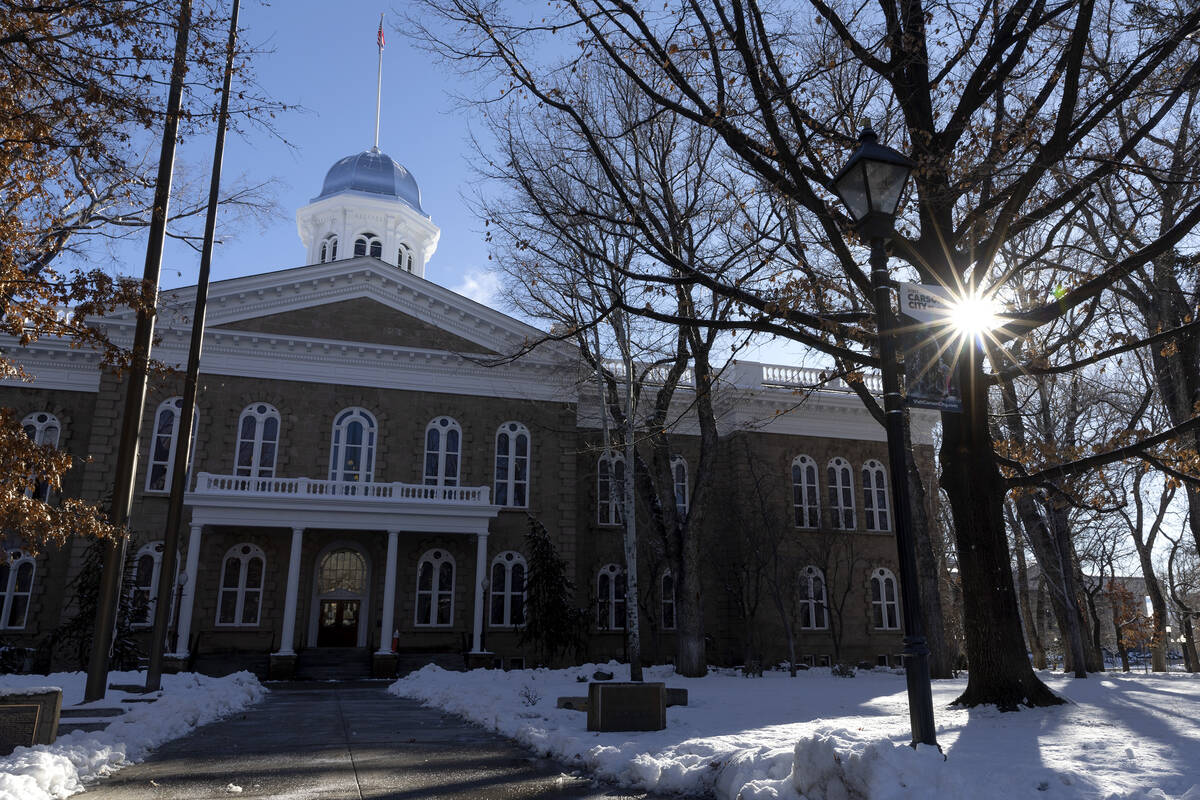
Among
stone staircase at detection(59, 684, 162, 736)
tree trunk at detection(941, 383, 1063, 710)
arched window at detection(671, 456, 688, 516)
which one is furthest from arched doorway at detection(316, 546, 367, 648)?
tree trunk at detection(941, 383, 1063, 710)

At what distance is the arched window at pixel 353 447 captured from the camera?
29.0 metres

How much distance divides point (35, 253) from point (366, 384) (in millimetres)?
14206

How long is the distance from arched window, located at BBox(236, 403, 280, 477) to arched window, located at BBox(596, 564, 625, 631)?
1238 cm

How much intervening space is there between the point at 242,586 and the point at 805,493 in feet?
68.9

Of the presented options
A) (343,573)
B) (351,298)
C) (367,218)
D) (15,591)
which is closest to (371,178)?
(367,218)

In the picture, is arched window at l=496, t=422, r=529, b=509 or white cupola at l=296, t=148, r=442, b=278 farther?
white cupola at l=296, t=148, r=442, b=278

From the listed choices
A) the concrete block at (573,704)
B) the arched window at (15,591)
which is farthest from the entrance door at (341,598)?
the concrete block at (573,704)

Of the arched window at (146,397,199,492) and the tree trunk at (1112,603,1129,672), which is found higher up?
the arched window at (146,397,199,492)

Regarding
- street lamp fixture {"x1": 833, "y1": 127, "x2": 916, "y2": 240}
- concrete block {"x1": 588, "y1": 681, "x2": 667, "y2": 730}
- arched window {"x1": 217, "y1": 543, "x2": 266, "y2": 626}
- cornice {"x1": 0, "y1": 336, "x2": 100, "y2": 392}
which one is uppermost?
cornice {"x1": 0, "y1": 336, "x2": 100, "y2": 392}

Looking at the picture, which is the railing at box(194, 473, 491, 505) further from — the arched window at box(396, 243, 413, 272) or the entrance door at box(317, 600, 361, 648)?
the arched window at box(396, 243, 413, 272)

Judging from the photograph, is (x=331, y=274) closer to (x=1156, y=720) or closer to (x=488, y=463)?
(x=488, y=463)

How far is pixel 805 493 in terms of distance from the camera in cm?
3475

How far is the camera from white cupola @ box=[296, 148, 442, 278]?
133 feet

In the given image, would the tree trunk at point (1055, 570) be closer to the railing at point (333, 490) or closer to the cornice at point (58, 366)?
the railing at point (333, 490)
